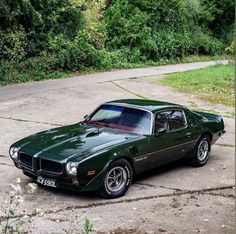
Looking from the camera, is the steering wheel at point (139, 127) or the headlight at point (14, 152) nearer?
the headlight at point (14, 152)

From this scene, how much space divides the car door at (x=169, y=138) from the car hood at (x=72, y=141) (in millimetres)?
416

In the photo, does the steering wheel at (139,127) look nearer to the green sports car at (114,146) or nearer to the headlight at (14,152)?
the green sports car at (114,146)

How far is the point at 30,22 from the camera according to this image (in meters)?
21.3

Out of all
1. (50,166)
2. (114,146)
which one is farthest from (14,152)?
(114,146)

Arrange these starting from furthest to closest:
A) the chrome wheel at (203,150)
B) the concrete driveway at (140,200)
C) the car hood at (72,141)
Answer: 1. the chrome wheel at (203,150)
2. the car hood at (72,141)
3. the concrete driveway at (140,200)

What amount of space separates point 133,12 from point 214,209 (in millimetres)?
23959

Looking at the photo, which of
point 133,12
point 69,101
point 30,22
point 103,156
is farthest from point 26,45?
point 103,156

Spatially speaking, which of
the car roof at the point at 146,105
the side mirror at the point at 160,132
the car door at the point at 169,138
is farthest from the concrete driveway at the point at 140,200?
the car roof at the point at 146,105

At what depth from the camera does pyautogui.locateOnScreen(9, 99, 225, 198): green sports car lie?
24.6ft

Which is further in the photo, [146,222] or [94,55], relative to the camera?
[94,55]

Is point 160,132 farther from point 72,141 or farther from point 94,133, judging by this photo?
point 72,141

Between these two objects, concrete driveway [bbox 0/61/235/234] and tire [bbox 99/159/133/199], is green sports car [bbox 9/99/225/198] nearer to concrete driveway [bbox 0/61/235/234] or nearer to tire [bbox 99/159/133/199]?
tire [bbox 99/159/133/199]

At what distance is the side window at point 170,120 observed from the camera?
8930mm

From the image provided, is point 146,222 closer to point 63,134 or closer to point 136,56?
point 63,134
